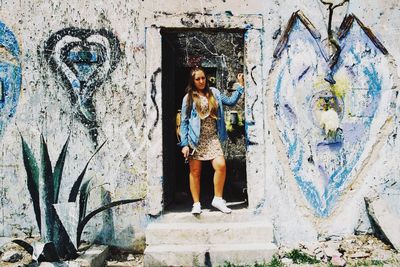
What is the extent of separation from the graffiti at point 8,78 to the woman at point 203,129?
6.12 ft

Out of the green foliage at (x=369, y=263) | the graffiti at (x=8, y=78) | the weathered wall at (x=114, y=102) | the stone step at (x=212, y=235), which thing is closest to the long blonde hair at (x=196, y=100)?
the weathered wall at (x=114, y=102)

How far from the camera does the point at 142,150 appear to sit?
5.03 metres

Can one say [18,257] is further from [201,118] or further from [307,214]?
[307,214]

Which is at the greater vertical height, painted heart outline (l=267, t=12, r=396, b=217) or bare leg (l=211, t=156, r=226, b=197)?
painted heart outline (l=267, t=12, r=396, b=217)

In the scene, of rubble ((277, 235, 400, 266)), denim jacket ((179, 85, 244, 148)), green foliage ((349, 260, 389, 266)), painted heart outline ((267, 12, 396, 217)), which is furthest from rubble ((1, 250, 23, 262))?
green foliage ((349, 260, 389, 266))

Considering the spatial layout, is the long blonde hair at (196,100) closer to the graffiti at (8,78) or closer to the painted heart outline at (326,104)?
the painted heart outline at (326,104)

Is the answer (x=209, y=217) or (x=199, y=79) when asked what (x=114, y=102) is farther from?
(x=209, y=217)

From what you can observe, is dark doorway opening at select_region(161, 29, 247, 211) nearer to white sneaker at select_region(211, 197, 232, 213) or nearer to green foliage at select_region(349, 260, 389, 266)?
white sneaker at select_region(211, 197, 232, 213)

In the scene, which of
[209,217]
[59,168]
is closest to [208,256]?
[209,217]

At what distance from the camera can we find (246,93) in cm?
510

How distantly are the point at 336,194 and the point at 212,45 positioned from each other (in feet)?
13.2

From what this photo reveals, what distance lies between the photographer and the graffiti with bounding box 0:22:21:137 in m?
4.99

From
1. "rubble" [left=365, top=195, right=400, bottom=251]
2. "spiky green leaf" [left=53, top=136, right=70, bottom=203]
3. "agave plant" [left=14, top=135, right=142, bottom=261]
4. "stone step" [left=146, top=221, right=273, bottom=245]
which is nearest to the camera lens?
"agave plant" [left=14, top=135, right=142, bottom=261]

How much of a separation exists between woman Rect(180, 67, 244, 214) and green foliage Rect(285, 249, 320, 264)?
828 mm
